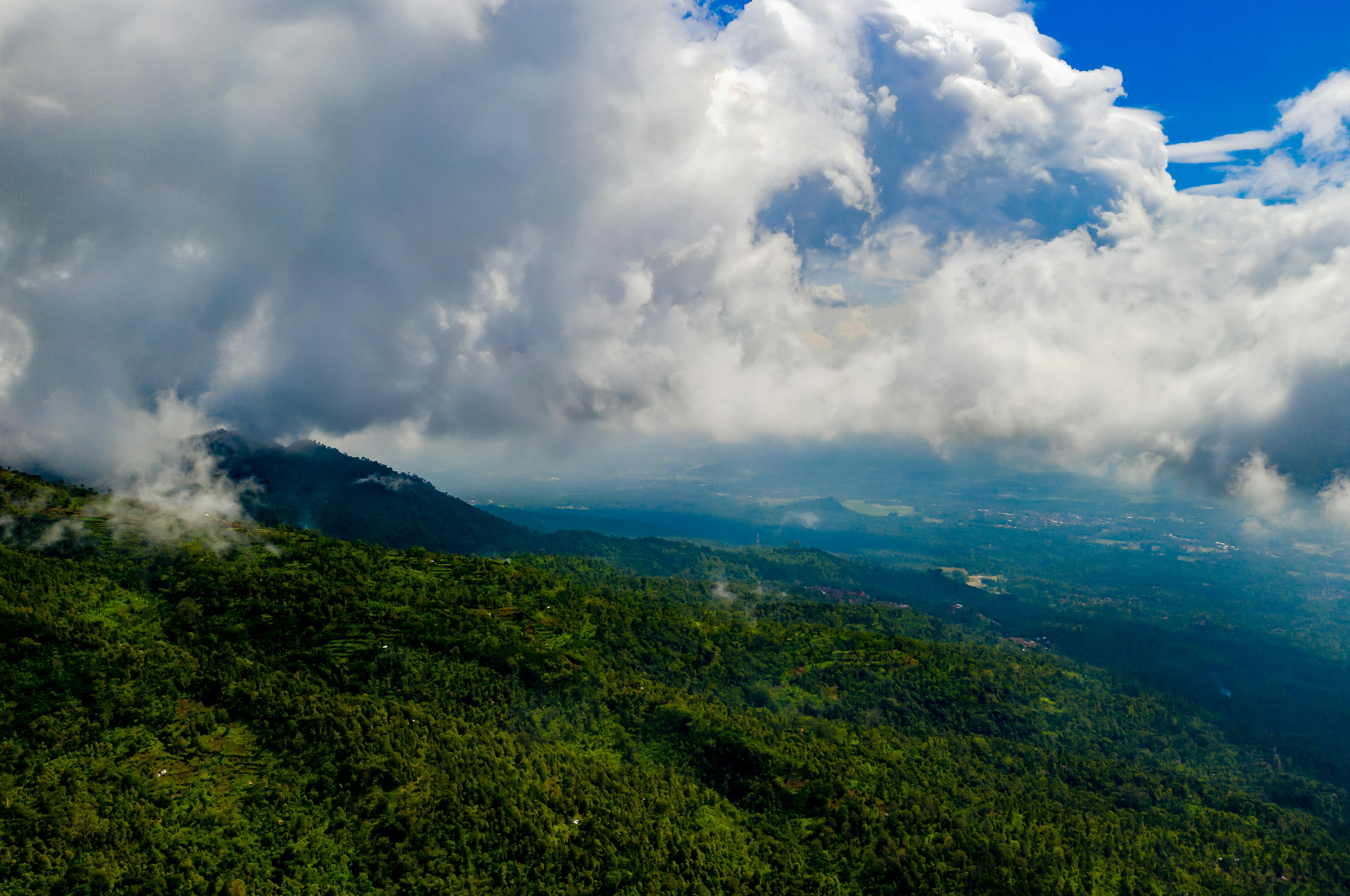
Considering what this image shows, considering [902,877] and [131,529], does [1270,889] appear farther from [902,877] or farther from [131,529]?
[131,529]

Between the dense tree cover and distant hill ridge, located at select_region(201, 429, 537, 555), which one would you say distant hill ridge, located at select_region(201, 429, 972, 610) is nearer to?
distant hill ridge, located at select_region(201, 429, 537, 555)

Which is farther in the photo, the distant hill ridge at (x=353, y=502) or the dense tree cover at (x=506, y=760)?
the distant hill ridge at (x=353, y=502)

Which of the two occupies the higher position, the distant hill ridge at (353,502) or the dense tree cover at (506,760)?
the distant hill ridge at (353,502)

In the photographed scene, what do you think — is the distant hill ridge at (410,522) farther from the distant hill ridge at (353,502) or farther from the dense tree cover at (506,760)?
the dense tree cover at (506,760)

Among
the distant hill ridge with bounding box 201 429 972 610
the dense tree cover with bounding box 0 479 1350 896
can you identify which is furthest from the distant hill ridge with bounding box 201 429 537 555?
the dense tree cover with bounding box 0 479 1350 896

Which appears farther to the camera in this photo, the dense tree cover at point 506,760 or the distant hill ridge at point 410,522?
the distant hill ridge at point 410,522

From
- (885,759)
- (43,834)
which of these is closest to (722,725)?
(885,759)

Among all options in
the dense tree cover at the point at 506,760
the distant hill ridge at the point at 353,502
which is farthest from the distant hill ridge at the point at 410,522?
the dense tree cover at the point at 506,760

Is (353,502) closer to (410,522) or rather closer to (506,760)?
(410,522)
